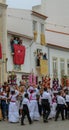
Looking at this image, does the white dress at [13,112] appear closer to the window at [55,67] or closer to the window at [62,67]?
the window at [55,67]

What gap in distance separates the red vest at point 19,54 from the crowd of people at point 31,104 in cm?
1187

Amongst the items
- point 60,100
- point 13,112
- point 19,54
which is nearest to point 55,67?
point 19,54

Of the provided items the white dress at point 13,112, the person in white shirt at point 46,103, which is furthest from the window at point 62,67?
the white dress at point 13,112

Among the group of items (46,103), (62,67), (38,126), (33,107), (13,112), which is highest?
(62,67)

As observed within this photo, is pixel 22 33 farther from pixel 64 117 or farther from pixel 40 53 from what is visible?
pixel 64 117

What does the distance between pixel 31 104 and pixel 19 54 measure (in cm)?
1492

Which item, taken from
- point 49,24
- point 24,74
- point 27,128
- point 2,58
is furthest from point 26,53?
point 27,128

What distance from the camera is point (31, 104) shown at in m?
23.9

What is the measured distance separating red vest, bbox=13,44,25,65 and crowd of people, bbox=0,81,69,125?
1187cm

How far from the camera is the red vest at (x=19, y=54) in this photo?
37969 millimetres

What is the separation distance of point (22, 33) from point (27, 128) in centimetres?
2178

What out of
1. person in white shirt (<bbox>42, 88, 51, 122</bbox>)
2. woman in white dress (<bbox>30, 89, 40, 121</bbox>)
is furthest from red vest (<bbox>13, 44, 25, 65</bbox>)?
person in white shirt (<bbox>42, 88, 51, 122</bbox>)

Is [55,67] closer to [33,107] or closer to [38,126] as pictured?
[33,107]

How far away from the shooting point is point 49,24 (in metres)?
53.0
